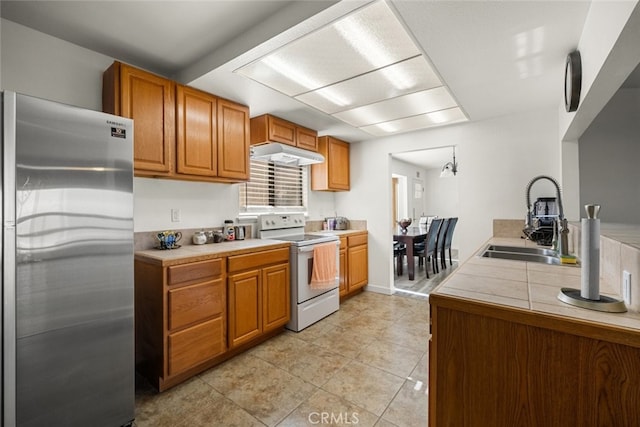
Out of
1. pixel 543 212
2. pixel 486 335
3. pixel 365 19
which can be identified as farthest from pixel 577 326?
pixel 543 212

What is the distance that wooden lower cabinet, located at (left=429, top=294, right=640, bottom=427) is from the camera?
73cm

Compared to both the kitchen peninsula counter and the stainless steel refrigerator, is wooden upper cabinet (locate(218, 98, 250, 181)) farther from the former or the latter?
the kitchen peninsula counter

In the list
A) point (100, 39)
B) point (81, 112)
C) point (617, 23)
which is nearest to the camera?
point (617, 23)

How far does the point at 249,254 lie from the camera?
7.63 feet

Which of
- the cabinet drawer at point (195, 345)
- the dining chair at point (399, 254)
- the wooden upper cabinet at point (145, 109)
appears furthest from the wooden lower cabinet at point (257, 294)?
the dining chair at point (399, 254)

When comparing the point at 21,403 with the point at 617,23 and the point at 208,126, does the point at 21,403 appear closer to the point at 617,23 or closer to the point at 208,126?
the point at 208,126

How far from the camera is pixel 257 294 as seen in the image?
2.39 metres

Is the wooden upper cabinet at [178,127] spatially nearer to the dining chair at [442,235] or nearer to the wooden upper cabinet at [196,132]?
the wooden upper cabinet at [196,132]

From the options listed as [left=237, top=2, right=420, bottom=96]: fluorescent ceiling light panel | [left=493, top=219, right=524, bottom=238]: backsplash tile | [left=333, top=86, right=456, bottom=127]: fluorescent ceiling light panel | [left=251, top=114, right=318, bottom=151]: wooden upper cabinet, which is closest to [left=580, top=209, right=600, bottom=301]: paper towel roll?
[left=237, top=2, right=420, bottom=96]: fluorescent ceiling light panel

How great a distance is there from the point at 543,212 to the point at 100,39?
374 cm

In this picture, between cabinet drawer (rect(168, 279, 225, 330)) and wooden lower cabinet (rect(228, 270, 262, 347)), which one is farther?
wooden lower cabinet (rect(228, 270, 262, 347))

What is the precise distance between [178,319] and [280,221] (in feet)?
5.13

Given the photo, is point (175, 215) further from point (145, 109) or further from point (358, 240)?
point (358, 240)

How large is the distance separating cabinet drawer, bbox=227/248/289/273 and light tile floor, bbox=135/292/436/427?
710 mm
